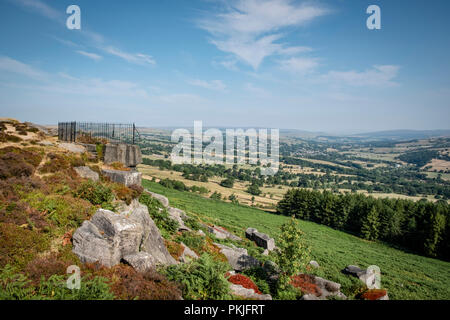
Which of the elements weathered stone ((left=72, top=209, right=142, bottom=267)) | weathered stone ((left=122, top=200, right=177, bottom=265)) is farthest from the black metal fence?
weathered stone ((left=72, top=209, right=142, bottom=267))

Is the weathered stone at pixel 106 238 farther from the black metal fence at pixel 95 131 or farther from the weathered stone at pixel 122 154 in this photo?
the black metal fence at pixel 95 131

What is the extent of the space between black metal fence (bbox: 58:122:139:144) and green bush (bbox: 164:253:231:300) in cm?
1576

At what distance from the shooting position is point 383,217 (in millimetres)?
56219

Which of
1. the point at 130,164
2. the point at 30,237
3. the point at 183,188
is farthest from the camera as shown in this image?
the point at 183,188

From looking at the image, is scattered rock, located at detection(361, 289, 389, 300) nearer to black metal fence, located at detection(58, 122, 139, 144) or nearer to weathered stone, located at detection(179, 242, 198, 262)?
weathered stone, located at detection(179, 242, 198, 262)

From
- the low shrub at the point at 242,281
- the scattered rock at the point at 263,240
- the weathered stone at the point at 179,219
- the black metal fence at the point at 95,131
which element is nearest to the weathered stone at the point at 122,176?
the weathered stone at the point at 179,219

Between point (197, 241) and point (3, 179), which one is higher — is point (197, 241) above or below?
below

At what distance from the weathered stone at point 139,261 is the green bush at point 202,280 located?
0.77 meters

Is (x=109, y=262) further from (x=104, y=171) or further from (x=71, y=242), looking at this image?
(x=104, y=171)

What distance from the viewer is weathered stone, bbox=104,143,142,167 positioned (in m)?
20.4

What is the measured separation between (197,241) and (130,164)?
29.9 ft
